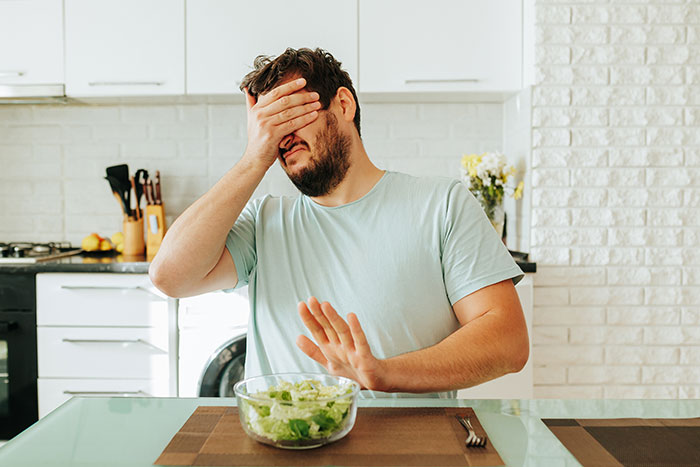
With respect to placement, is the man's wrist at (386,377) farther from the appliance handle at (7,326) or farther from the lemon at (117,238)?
the lemon at (117,238)

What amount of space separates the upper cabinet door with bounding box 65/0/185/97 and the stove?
0.74 meters

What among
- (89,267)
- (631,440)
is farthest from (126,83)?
(631,440)

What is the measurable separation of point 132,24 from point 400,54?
1168 mm

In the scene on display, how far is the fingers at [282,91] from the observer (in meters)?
1.24

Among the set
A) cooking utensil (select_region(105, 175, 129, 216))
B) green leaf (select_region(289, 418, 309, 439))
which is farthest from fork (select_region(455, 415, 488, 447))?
cooking utensil (select_region(105, 175, 129, 216))

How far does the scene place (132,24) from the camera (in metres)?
2.63

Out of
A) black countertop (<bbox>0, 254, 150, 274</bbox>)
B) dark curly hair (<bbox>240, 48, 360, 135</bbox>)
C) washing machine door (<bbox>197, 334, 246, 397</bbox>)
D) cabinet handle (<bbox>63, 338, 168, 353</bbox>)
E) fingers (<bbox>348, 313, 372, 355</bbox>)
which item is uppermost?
dark curly hair (<bbox>240, 48, 360, 135</bbox>)

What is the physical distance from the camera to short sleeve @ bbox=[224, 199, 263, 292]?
1.35 metres

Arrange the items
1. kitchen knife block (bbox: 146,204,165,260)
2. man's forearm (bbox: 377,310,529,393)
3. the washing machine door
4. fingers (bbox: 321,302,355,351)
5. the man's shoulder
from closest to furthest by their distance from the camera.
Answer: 1. fingers (bbox: 321,302,355,351)
2. man's forearm (bbox: 377,310,529,393)
3. the man's shoulder
4. the washing machine door
5. kitchen knife block (bbox: 146,204,165,260)

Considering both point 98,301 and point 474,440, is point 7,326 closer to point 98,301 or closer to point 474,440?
point 98,301

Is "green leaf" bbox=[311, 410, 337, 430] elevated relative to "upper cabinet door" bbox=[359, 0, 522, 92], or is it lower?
lower

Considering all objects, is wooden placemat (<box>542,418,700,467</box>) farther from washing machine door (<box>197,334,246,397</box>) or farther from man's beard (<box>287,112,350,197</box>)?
washing machine door (<box>197,334,246,397</box>)

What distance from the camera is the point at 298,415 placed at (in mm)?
766

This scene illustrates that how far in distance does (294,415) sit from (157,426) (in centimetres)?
25
